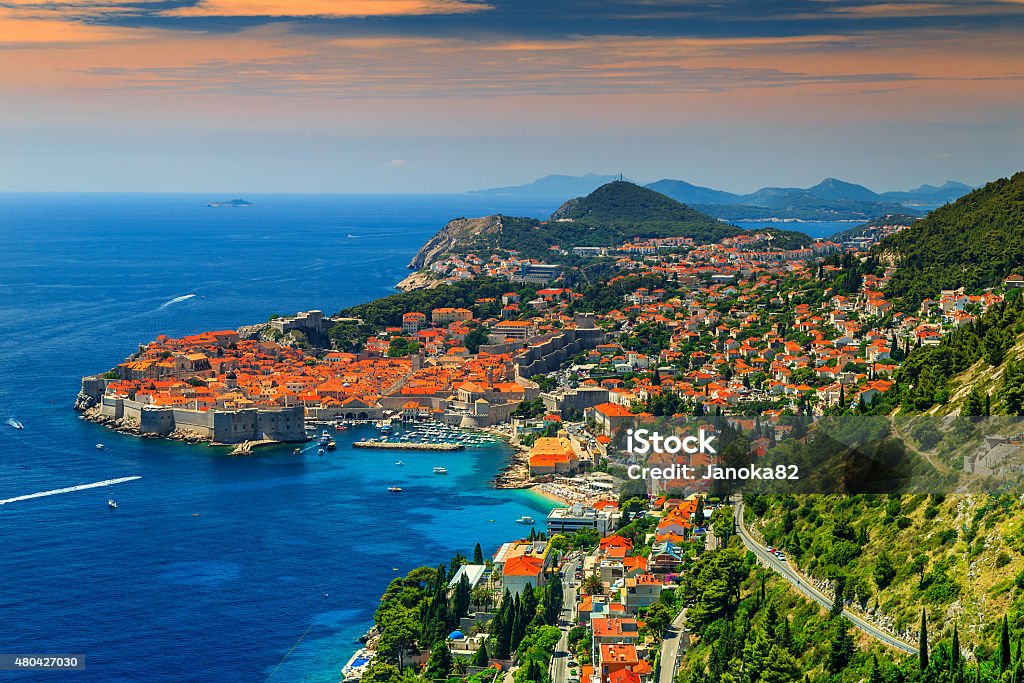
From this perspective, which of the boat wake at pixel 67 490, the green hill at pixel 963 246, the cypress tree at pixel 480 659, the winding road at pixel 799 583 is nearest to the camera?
the winding road at pixel 799 583

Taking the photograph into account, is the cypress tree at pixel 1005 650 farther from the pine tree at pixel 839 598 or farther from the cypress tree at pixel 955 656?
the pine tree at pixel 839 598

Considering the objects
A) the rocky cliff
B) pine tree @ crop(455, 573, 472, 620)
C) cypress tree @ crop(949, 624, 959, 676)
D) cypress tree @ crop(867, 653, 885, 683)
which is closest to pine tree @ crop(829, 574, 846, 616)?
cypress tree @ crop(867, 653, 885, 683)

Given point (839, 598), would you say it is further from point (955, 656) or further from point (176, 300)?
point (176, 300)

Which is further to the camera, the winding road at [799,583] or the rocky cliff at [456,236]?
the rocky cliff at [456,236]

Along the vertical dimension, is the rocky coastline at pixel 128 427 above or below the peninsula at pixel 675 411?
below

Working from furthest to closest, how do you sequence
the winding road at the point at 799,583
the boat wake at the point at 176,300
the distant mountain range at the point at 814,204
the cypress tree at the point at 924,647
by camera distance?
1. the distant mountain range at the point at 814,204
2. the boat wake at the point at 176,300
3. the winding road at the point at 799,583
4. the cypress tree at the point at 924,647

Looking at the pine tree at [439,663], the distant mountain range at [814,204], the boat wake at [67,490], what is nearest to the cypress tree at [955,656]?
the pine tree at [439,663]

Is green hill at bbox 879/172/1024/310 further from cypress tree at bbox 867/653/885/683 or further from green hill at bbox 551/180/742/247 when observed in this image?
green hill at bbox 551/180/742/247
